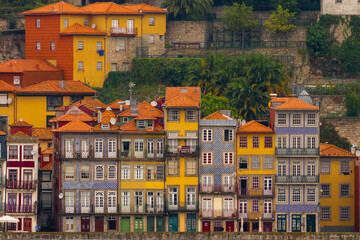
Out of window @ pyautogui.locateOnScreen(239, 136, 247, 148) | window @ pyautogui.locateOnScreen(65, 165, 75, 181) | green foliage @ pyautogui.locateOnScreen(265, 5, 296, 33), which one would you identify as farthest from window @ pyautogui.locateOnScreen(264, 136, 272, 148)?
green foliage @ pyautogui.locateOnScreen(265, 5, 296, 33)

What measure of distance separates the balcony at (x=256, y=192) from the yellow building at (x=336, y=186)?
5.08m

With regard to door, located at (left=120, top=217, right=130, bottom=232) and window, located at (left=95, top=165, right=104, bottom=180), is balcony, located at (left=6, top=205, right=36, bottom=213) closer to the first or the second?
window, located at (left=95, top=165, right=104, bottom=180)

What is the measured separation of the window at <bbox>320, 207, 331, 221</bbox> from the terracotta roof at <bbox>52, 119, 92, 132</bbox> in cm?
1895

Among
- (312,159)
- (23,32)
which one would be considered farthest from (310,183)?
(23,32)

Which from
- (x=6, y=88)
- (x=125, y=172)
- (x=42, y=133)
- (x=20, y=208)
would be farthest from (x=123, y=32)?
(x=20, y=208)

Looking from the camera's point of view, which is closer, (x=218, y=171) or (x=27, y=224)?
(x=27, y=224)

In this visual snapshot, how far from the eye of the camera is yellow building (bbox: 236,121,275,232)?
14625cm

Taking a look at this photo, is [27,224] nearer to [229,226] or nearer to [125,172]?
[125,172]

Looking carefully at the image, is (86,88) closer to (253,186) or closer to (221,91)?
(221,91)

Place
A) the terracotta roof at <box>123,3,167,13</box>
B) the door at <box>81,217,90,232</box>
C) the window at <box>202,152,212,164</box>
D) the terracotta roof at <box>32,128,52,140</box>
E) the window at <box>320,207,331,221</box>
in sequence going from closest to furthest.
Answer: the door at <box>81,217,90,232</box>
the window at <box>202,152,212,164</box>
the window at <box>320,207,331,221</box>
the terracotta roof at <box>32,128,52,140</box>
the terracotta roof at <box>123,3,167,13</box>

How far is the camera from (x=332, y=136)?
163750 millimetres

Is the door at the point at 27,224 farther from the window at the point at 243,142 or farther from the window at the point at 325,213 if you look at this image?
the window at the point at 325,213

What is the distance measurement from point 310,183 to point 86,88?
27.3 meters

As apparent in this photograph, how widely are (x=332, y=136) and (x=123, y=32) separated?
22026 millimetres
